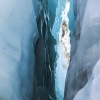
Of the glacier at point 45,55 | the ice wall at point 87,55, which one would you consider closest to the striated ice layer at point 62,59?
the glacier at point 45,55

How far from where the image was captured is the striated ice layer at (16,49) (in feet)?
3.73

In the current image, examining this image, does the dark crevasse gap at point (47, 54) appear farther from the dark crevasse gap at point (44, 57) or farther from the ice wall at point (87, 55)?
the ice wall at point (87, 55)

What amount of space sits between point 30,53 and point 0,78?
0.39 metres

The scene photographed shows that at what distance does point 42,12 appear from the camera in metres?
1.96

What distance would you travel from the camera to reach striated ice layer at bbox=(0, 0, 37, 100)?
1136 millimetres

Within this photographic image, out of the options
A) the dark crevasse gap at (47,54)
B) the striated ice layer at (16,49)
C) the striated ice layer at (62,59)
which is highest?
the striated ice layer at (16,49)

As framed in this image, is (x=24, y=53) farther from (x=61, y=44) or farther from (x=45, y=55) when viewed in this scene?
(x=61, y=44)

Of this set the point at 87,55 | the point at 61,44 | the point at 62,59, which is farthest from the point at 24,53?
the point at 61,44

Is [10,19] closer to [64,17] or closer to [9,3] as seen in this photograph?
[9,3]

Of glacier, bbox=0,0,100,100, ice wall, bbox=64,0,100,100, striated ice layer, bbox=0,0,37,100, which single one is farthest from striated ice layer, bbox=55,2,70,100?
ice wall, bbox=64,0,100,100

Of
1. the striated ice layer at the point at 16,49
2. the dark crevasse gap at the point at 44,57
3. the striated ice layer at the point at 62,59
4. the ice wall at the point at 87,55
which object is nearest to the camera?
the ice wall at the point at 87,55

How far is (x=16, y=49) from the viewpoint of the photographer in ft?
4.22

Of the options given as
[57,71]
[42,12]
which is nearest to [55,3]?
[42,12]

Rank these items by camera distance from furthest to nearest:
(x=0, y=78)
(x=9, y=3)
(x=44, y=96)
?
(x=44, y=96), (x=9, y=3), (x=0, y=78)
